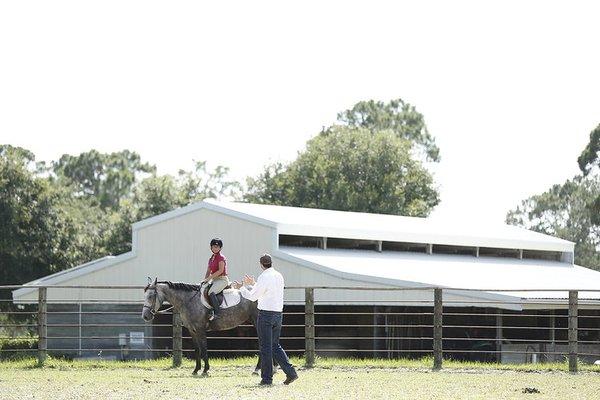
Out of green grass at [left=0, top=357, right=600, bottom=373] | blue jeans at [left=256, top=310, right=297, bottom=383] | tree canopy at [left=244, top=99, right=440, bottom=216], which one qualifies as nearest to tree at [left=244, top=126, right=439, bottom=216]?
tree canopy at [left=244, top=99, right=440, bottom=216]

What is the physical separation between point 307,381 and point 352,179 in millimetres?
59587

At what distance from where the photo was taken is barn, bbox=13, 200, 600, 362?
3422 centimetres

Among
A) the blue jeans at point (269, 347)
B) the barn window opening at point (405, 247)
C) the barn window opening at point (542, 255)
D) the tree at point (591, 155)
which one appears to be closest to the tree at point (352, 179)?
the tree at point (591, 155)

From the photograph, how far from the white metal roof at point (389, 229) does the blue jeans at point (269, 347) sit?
61.3 feet

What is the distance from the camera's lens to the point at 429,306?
33.2 m

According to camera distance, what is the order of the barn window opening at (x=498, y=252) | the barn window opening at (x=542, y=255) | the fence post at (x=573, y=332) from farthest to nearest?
the barn window opening at (x=542, y=255) → the barn window opening at (x=498, y=252) → the fence post at (x=573, y=332)

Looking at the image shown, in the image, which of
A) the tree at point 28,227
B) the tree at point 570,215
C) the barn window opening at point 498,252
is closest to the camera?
the barn window opening at point 498,252

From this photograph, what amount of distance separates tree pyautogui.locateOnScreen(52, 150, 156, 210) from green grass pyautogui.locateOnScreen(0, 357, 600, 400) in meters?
98.7

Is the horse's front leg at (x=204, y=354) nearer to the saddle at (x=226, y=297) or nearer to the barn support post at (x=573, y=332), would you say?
the saddle at (x=226, y=297)

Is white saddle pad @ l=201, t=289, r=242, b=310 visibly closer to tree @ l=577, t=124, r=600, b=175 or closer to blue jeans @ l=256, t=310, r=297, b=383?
blue jeans @ l=256, t=310, r=297, b=383

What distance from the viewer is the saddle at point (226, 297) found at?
2111 cm

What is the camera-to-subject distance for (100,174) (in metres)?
125

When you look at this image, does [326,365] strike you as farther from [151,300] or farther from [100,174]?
[100,174]

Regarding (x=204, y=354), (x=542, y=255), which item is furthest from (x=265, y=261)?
(x=542, y=255)
